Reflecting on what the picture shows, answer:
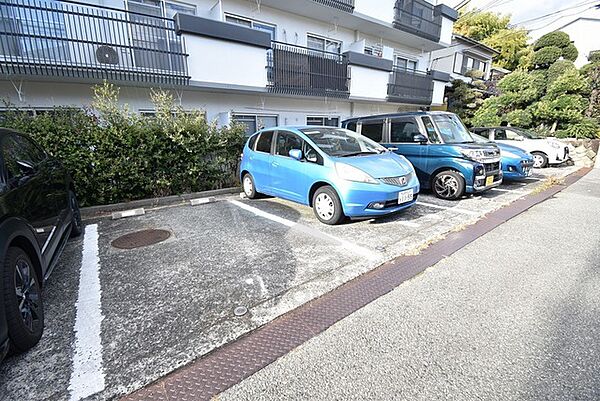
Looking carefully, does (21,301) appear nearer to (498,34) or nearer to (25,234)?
(25,234)

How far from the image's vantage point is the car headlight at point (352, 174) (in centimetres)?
414

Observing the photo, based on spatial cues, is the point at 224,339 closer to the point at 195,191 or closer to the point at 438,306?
the point at 438,306

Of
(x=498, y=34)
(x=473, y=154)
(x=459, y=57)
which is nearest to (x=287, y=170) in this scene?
(x=473, y=154)

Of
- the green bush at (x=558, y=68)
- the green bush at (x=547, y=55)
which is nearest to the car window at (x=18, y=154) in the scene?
the green bush at (x=558, y=68)

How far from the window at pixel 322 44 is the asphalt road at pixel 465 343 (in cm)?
964

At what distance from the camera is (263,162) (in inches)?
217

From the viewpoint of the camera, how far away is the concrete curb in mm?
5344

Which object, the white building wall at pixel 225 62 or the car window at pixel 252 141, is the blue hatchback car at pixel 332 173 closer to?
the car window at pixel 252 141

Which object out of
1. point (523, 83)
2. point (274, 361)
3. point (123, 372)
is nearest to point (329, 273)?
point (274, 361)

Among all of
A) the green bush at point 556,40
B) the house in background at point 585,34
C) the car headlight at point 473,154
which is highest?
the house in background at point 585,34

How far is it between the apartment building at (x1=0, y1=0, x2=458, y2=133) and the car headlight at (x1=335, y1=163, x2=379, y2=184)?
4469 mm

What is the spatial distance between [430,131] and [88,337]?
638 centimetres

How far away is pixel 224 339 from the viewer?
83.4 inches

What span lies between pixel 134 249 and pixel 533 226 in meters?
5.80
